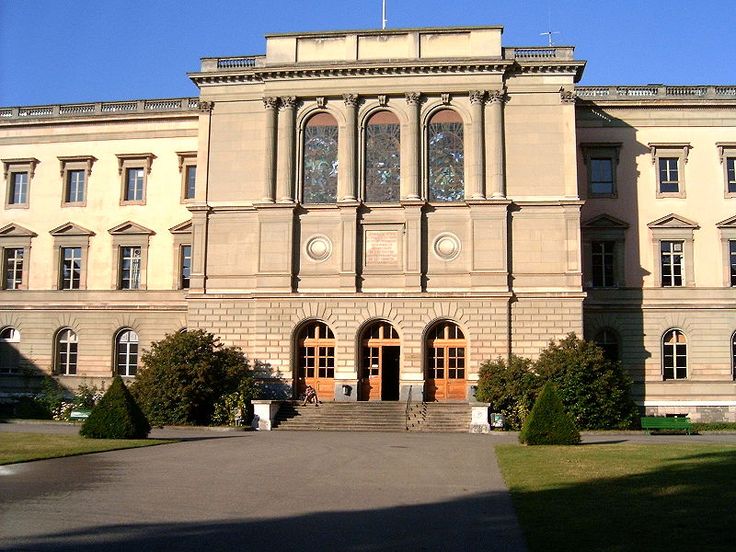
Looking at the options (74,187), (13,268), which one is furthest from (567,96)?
(13,268)

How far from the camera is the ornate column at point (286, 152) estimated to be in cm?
4044

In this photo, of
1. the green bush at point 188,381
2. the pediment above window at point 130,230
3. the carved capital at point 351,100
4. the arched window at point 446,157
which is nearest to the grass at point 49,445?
the green bush at point 188,381

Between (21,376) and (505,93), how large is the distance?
30031mm

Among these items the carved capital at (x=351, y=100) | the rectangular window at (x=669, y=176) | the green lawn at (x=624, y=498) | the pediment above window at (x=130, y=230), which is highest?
the carved capital at (x=351, y=100)

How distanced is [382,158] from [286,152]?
187 inches

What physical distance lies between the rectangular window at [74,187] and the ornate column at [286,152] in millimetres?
13145

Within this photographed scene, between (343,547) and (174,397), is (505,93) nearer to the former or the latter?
(174,397)

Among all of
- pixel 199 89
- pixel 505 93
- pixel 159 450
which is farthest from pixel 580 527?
pixel 199 89

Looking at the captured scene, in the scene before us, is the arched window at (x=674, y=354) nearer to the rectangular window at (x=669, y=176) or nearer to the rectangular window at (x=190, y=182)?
the rectangular window at (x=669, y=176)

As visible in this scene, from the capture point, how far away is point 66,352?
150 feet

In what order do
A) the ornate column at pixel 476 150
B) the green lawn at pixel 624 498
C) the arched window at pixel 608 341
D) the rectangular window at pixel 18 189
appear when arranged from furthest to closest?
the rectangular window at pixel 18 189, the arched window at pixel 608 341, the ornate column at pixel 476 150, the green lawn at pixel 624 498

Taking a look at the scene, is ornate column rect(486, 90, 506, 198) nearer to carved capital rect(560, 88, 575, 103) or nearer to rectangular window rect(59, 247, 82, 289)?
carved capital rect(560, 88, 575, 103)

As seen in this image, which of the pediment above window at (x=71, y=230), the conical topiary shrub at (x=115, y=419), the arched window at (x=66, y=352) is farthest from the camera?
the pediment above window at (x=71, y=230)

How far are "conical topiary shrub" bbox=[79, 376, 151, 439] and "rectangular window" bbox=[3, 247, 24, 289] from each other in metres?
22.8
